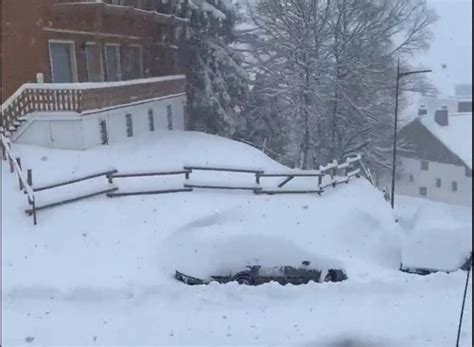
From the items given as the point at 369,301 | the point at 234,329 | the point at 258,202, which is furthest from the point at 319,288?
the point at 258,202

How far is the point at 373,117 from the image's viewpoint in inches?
995

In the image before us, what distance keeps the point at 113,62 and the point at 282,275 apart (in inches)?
595

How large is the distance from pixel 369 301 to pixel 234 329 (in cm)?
248

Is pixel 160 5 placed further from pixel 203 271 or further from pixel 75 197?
pixel 203 271

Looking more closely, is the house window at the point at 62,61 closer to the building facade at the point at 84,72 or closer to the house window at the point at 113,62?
the building facade at the point at 84,72

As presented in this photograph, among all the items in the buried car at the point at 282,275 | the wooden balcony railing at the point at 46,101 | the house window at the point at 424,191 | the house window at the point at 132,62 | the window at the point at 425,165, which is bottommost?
the house window at the point at 424,191

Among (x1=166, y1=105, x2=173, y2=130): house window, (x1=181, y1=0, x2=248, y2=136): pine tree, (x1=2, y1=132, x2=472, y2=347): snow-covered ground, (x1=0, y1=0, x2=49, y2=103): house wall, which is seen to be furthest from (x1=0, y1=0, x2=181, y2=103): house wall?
(x1=181, y1=0, x2=248, y2=136): pine tree

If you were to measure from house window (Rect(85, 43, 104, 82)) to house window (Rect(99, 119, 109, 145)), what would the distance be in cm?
332

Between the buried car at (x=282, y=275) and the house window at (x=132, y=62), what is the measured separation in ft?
50.1

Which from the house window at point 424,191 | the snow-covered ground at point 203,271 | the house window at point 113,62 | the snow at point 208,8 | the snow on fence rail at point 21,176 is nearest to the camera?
the snow-covered ground at point 203,271

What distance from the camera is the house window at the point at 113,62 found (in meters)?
22.9

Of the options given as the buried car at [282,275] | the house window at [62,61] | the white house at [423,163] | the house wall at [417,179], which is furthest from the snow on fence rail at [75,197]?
the house wall at [417,179]

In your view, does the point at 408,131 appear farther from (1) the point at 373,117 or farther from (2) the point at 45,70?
(2) the point at 45,70

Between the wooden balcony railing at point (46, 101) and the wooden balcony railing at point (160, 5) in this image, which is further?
the wooden balcony railing at point (160, 5)
